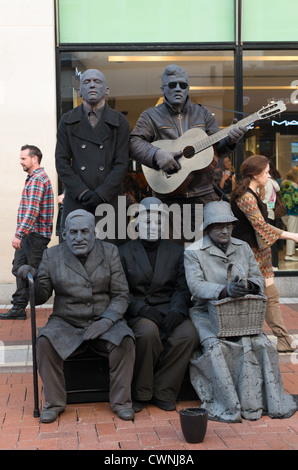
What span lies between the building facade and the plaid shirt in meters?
1.02

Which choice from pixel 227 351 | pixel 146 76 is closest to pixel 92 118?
pixel 227 351

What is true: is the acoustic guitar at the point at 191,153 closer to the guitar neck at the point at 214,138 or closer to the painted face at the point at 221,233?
the guitar neck at the point at 214,138

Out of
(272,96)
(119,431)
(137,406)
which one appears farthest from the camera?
(272,96)

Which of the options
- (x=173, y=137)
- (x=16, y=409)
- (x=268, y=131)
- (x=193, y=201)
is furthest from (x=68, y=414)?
(x=268, y=131)

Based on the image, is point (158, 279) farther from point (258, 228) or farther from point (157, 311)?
point (258, 228)

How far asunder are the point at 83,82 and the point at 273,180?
465 centimetres

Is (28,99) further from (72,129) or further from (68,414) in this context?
(68,414)

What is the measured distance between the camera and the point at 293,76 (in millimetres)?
9570

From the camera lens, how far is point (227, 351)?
16.3 ft

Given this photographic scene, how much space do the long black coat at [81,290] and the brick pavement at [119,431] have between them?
595 mm

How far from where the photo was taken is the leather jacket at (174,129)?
559 centimetres

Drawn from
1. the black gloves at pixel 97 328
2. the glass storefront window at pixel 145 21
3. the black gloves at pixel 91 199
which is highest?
the glass storefront window at pixel 145 21

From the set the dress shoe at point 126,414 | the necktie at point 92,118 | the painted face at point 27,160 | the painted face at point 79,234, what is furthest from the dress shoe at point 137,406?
the painted face at point 27,160

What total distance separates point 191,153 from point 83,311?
1507 mm
